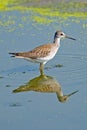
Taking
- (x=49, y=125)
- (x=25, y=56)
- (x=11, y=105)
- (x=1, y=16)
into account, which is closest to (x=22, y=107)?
(x=11, y=105)

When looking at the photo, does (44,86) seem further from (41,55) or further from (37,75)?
Result: (41,55)

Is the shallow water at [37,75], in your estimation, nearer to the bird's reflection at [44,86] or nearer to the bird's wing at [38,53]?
the bird's reflection at [44,86]

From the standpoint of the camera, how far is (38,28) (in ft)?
47.0

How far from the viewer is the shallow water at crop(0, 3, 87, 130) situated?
7.90m

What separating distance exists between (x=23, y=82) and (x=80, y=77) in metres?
1.12

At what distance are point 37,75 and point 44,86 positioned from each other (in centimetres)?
73

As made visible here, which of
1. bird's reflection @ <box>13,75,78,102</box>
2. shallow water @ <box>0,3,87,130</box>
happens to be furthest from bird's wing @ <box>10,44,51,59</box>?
bird's reflection @ <box>13,75,78,102</box>

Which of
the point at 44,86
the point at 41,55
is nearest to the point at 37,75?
the point at 41,55

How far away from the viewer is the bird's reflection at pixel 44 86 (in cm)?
909

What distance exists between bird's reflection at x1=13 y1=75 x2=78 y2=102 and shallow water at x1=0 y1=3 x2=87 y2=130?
0.08 metres

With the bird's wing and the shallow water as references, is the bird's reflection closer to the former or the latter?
the shallow water

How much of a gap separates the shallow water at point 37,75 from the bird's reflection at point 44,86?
81 mm

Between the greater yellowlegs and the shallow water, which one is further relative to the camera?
the greater yellowlegs

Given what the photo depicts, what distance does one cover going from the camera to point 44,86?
9.77 metres
